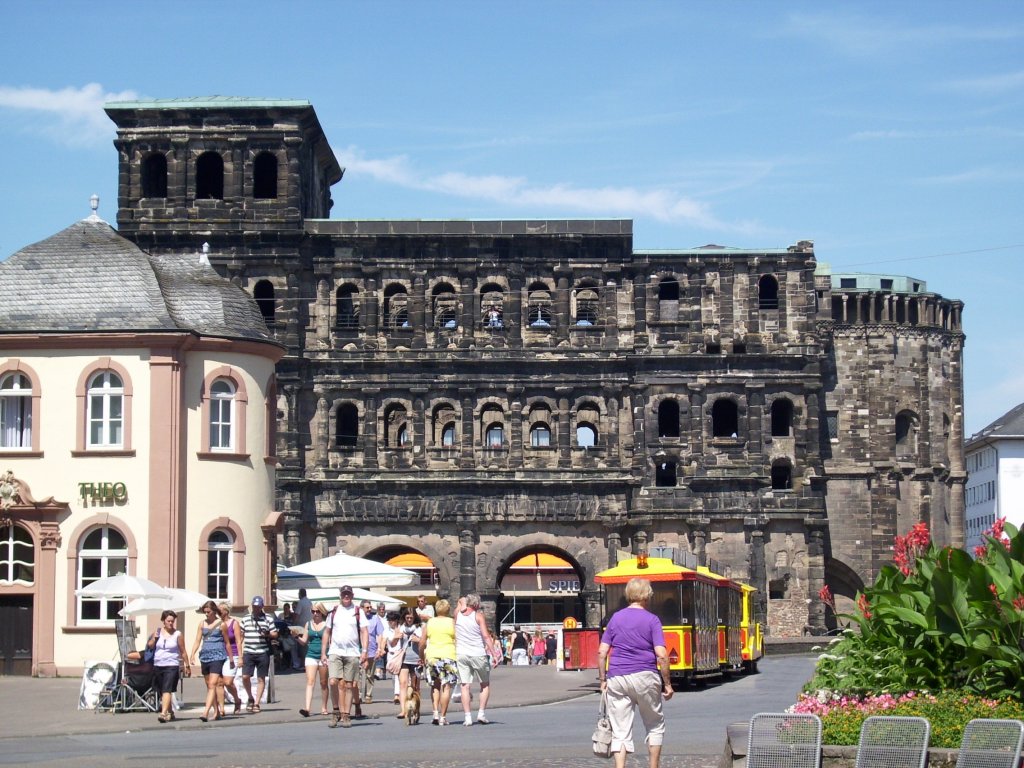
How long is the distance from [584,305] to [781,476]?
896cm

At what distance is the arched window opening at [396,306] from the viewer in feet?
192

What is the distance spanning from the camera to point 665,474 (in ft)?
194

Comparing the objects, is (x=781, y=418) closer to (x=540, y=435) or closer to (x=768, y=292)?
(x=768, y=292)

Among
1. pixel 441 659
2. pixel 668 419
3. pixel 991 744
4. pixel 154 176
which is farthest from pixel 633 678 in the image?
pixel 154 176

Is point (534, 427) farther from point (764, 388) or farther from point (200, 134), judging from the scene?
point (200, 134)

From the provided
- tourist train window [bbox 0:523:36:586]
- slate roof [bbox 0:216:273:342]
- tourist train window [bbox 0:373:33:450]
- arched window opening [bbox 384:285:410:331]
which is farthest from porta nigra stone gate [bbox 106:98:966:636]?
tourist train window [bbox 0:523:36:586]

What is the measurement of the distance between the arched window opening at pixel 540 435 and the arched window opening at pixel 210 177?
13.3 m

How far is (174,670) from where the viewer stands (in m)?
25.4

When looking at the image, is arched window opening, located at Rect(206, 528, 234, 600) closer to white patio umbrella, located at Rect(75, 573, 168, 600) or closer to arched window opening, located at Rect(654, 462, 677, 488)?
white patio umbrella, located at Rect(75, 573, 168, 600)

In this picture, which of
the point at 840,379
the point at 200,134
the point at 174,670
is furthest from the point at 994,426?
the point at 174,670

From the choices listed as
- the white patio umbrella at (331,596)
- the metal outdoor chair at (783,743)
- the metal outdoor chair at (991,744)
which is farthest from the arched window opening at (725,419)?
the metal outdoor chair at (991,744)

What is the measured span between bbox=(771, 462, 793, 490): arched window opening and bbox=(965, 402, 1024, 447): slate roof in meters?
76.3

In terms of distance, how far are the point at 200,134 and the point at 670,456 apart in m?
19.1

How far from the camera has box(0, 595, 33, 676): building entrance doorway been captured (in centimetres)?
Result: 3584
